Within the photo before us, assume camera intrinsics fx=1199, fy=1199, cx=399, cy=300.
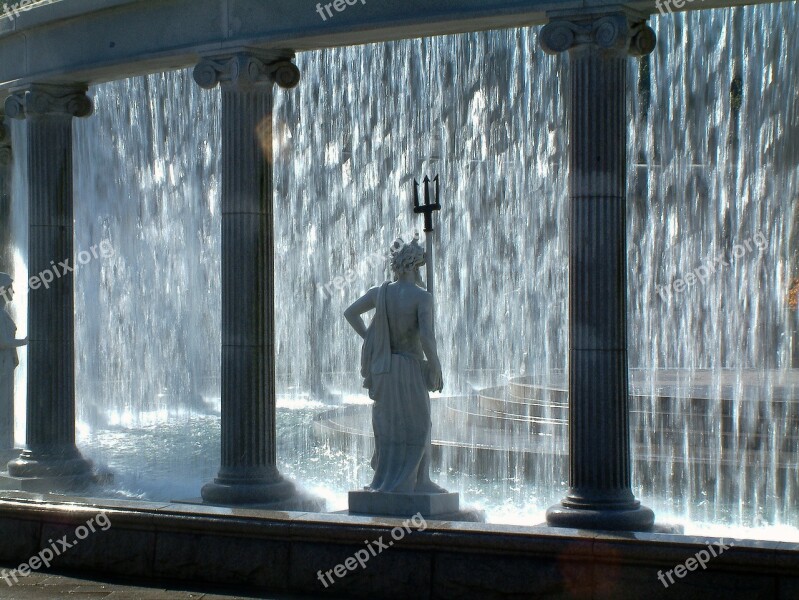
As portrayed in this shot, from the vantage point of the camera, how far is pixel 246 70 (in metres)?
14.6

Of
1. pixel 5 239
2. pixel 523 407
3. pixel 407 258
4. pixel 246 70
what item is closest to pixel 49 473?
pixel 246 70

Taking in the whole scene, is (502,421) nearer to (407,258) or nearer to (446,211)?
(407,258)

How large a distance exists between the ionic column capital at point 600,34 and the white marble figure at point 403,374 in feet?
8.68

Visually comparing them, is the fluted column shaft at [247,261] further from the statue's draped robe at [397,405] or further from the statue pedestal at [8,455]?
the statue pedestal at [8,455]

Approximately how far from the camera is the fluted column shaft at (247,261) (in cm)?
1470

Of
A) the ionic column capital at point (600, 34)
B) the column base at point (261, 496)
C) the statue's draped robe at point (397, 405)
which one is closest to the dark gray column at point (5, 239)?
the column base at point (261, 496)

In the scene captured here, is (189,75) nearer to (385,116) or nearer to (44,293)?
(385,116)

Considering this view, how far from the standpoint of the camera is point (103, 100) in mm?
27266

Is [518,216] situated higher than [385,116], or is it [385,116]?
[385,116]

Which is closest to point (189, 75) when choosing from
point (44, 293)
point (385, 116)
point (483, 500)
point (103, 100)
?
point (103, 100)

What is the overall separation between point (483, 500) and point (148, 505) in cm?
582

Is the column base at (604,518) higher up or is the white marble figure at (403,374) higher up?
the white marble figure at (403,374)

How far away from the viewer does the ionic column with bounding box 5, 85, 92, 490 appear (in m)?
17.0

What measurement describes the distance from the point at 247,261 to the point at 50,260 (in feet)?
12.4
